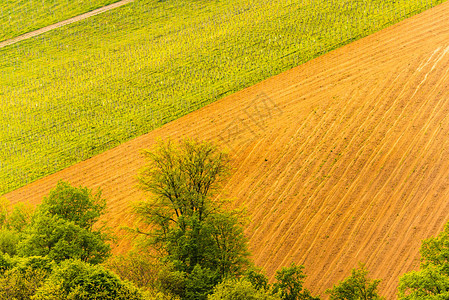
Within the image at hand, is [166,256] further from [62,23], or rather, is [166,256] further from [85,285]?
[62,23]

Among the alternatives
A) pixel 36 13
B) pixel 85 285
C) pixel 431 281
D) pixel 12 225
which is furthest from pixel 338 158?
pixel 36 13

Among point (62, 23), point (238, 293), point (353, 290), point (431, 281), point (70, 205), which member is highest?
point (62, 23)

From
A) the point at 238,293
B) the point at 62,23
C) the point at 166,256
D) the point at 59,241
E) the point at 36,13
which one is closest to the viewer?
the point at 238,293

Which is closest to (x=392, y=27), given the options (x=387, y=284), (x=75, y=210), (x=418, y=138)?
(x=418, y=138)

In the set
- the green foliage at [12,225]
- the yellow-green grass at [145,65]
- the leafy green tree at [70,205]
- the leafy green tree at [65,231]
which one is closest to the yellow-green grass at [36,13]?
the yellow-green grass at [145,65]

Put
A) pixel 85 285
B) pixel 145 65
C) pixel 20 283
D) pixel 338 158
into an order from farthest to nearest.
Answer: pixel 145 65 < pixel 338 158 < pixel 20 283 < pixel 85 285

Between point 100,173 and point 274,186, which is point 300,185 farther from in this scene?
point 100,173

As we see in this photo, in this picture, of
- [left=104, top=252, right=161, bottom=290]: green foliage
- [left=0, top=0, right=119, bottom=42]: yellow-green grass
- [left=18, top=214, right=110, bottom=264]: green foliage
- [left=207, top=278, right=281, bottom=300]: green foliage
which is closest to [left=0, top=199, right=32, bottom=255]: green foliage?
[left=18, top=214, right=110, bottom=264]: green foliage

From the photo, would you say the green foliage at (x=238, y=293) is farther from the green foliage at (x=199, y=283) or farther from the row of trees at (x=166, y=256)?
the green foliage at (x=199, y=283)
